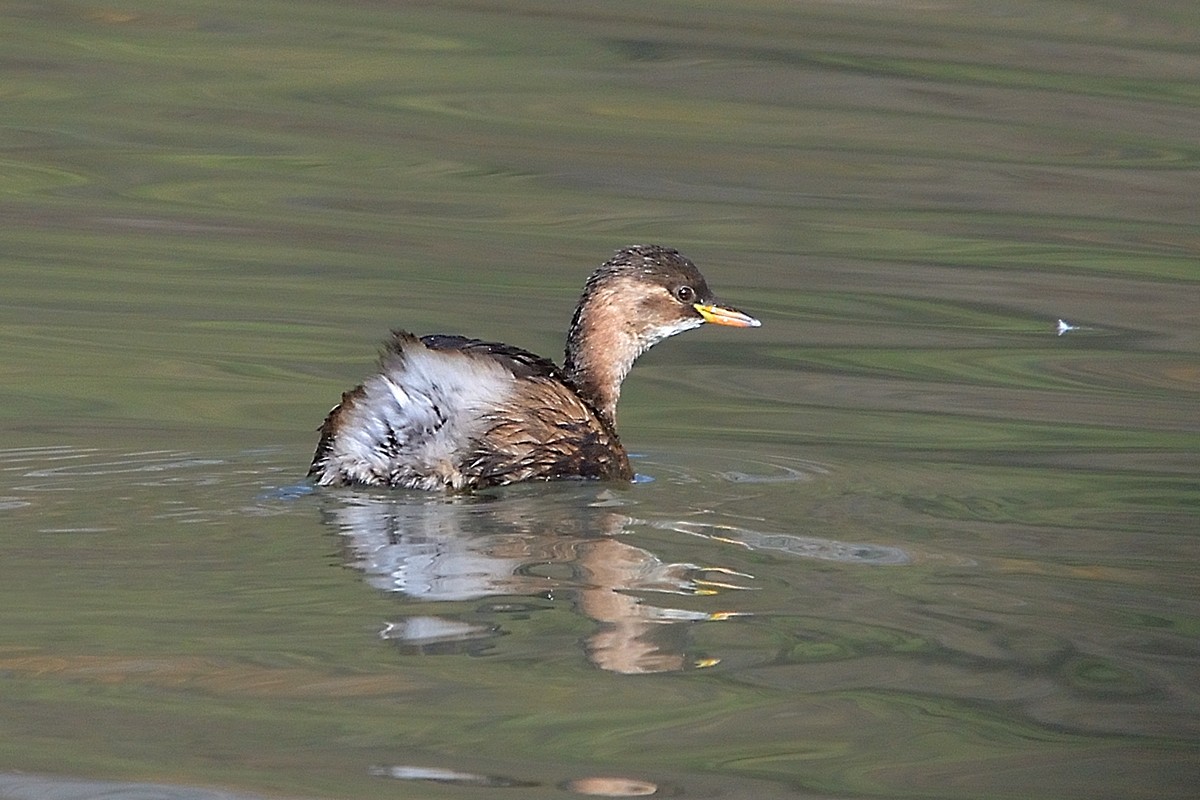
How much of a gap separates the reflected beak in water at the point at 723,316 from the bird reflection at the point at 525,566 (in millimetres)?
1191

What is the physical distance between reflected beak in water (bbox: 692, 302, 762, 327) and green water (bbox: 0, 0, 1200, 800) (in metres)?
0.34

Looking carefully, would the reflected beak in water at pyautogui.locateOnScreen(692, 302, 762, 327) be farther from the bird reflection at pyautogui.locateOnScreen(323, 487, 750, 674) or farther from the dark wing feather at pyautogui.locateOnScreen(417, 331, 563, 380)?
the bird reflection at pyautogui.locateOnScreen(323, 487, 750, 674)

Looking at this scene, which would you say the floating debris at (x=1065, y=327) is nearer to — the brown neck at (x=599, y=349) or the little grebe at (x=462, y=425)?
the brown neck at (x=599, y=349)

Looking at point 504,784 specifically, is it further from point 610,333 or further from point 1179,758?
point 610,333

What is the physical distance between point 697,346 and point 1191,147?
16.0ft

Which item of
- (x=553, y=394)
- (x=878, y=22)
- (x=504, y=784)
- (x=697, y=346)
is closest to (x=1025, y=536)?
(x=553, y=394)

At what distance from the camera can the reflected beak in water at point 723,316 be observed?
25.5 ft

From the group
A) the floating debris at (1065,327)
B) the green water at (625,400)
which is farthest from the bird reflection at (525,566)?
the floating debris at (1065,327)

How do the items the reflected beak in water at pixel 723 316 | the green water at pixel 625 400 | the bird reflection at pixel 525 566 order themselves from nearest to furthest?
1. the green water at pixel 625 400
2. the bird reflection at pixel 525 566
3. the reflected beak in water at pixel 723 316

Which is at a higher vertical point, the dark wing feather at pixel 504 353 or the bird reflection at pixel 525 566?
the dark wing feather at pixel 504 353

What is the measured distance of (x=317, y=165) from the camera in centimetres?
1227

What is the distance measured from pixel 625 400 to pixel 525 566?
2.78 m

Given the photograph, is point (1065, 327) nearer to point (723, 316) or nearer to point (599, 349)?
point (723, 316)

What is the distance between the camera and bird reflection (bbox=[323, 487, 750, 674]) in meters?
5.20
